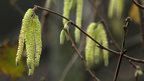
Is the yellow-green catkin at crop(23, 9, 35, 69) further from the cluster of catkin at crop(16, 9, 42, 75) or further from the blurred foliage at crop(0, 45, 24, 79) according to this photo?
the blurred foliage at crop(0, 45, 24, 79)

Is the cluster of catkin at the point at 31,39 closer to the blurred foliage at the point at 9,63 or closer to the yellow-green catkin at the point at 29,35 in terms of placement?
the yellow-green catkin at the point at 29,35

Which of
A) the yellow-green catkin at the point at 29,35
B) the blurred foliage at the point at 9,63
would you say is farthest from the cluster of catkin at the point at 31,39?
the blurred foliage at the point at 9,63

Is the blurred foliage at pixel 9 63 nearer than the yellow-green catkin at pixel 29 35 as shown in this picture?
No

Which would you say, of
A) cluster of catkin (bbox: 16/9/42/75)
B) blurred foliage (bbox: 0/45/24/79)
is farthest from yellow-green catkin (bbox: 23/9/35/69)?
blurred foliage (bbox: 0/45/24/79)

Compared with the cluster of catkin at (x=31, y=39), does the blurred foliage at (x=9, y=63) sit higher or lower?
lower

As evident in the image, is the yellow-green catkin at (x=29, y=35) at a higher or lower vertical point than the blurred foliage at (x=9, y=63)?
higher

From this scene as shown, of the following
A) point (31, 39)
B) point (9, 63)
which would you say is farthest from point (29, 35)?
point (9, 63)
